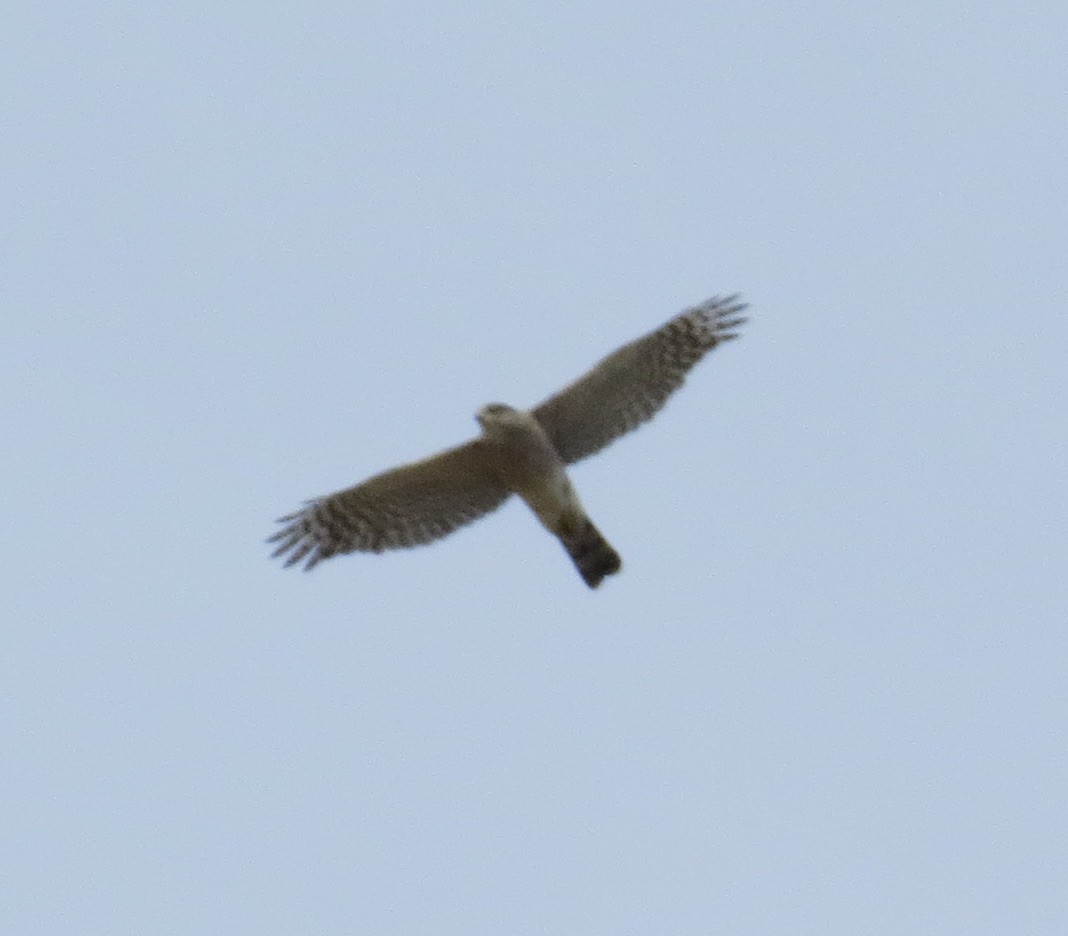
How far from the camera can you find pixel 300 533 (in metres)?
15.9

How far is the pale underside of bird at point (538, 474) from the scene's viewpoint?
15320mm

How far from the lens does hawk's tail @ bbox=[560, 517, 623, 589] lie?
1573 centimetres

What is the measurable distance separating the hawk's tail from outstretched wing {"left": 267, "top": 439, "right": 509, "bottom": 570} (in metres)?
0.73

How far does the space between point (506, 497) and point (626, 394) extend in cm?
135

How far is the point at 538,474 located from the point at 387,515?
1488 mm

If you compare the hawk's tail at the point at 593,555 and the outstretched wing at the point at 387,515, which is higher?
the outstretched wing at the point at 387,515

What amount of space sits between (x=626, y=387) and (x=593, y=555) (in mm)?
1454

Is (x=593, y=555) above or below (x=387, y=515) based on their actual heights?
below

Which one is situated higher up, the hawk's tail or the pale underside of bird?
the pale underside of bird

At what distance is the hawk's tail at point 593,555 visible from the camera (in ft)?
51.6

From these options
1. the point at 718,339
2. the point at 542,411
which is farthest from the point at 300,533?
the point at 718,339

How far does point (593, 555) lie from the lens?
51.7ft

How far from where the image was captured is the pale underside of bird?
15.3 m

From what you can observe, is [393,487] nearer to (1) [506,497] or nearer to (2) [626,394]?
(1) [506,497]
